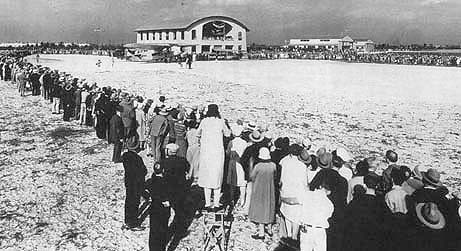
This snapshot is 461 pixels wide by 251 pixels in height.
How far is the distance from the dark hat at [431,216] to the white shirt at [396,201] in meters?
0.53

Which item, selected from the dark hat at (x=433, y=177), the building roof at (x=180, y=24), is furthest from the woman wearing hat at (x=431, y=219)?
the building roof at (x=180, y=24)

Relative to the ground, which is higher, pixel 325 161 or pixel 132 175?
pixel 325 161

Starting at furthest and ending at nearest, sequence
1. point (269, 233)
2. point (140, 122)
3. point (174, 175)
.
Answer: point (140, 122) → point (269, 233) → point (174, 175)

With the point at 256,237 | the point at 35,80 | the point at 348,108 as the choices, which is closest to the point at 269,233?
the point at 256,237

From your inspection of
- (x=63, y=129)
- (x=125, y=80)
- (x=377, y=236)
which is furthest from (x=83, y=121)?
(x=125, y=80)

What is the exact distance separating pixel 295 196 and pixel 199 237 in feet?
5.76

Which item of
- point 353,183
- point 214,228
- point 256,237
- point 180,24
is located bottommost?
point 256,237

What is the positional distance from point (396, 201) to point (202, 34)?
60.6 meters

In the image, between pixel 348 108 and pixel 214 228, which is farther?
pixel 348 108

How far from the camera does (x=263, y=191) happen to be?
5.71 metres

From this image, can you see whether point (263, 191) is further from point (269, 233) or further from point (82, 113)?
point (82, 113)

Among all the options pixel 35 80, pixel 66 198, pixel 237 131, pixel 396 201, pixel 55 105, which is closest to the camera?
pixel 396 201

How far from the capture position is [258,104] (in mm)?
17578

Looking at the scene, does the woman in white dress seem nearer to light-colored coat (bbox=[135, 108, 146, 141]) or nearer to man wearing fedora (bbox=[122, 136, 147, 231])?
man wearing fedora (bbox=[122, 136, 147, 231])
